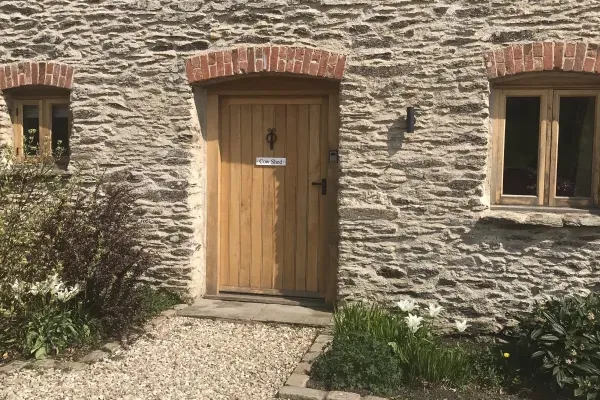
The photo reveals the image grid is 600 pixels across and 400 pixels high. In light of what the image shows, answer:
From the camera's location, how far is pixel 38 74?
624 cm

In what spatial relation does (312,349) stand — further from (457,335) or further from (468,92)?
(468,92)

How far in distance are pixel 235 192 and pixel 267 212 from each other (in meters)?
0.42

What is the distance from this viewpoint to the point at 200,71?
19.2 ft

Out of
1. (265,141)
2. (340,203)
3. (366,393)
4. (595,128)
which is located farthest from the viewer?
(265,141)

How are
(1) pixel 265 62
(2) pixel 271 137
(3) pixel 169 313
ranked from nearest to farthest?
(1) pixel 265 62, (3) pixel 169 313, (2) pixel 271 137

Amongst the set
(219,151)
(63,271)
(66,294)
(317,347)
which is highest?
(219,151)

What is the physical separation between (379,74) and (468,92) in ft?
2.72

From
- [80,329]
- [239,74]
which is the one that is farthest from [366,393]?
[239,74]

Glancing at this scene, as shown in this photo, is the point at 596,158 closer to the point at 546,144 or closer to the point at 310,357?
the point at 546,144

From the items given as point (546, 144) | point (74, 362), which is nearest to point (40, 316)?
point (74, 362)

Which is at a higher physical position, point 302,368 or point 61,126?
point 61,126

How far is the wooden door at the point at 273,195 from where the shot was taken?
6.06 meters

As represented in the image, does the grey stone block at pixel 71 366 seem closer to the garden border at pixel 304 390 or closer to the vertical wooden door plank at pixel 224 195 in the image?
the garden border at pixel 304 390

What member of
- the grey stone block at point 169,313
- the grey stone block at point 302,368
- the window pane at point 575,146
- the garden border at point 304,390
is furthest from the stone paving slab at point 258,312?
the window pane at point 575,146
